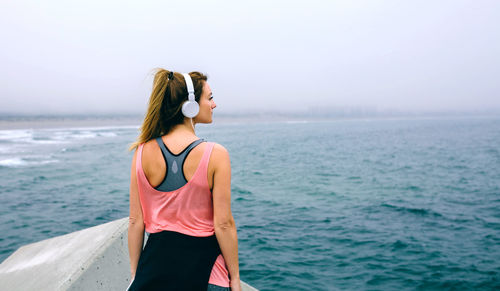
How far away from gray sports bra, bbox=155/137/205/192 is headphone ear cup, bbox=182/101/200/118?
0.54ft

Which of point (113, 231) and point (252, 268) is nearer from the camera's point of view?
point (113, 231)

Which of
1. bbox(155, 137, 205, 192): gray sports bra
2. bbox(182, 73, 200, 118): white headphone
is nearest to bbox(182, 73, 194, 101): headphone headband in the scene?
bbox(182, 73, 200, 118): white headphone

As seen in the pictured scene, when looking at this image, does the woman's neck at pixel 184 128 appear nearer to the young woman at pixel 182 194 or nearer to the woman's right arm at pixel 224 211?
the young woman at pixel 182 194

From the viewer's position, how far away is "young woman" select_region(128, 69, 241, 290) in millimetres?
1720

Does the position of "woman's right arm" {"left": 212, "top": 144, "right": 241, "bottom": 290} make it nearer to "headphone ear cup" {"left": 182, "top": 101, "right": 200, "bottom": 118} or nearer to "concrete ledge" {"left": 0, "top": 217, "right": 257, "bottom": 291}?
"headphone ear cup" {"left": 182, "top": 101, "right": 200, "bottom": 118}

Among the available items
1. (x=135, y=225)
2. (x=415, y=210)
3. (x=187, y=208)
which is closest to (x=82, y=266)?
(x=135, y=225)

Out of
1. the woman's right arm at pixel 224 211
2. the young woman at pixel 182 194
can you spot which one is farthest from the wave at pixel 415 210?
the young woman at pixel 182 194

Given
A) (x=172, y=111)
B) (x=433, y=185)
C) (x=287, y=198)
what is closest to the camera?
→ (x=172, y=111)

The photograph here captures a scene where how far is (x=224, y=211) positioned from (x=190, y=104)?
584 mm

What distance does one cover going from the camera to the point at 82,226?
12133mm

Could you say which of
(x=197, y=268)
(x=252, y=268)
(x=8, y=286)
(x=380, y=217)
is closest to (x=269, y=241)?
(x=252, y=268)

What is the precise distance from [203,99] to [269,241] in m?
9.07

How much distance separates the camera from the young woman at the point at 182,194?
1720 mm

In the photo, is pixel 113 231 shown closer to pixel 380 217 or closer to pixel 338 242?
pixel 338 242
